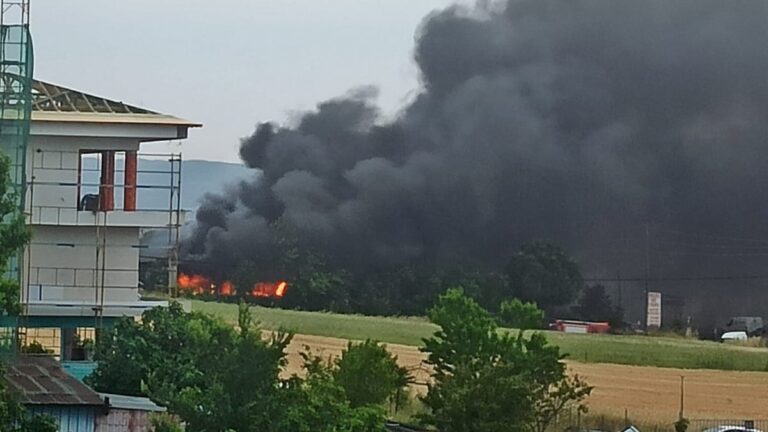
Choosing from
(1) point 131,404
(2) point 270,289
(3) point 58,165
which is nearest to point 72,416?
(1) point 131,404

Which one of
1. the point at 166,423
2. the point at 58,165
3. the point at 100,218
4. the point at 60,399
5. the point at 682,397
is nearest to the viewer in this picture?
the point at 166,423

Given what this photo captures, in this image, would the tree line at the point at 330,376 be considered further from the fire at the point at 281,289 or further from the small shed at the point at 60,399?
the fire at the point at 281,289

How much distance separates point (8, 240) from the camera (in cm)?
1616

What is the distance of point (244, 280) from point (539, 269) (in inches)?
402

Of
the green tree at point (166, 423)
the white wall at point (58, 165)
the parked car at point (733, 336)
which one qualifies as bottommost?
the green tree at point (166, 423)

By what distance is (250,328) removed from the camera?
15500 mm

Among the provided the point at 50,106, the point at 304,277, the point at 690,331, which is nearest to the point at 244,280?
the point at 304,277

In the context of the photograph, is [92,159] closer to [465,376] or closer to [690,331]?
[465,376]

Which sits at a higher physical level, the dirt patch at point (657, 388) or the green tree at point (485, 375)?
the green tree at point (485, 375)

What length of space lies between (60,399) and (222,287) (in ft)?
86.5

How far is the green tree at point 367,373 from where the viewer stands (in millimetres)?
18844

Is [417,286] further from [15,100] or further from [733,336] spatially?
[15,100]

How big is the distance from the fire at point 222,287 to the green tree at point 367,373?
78.2 feet

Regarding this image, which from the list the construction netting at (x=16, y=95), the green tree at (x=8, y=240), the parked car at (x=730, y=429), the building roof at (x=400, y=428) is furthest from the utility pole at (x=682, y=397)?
the green tree at (x=8, y=240)
